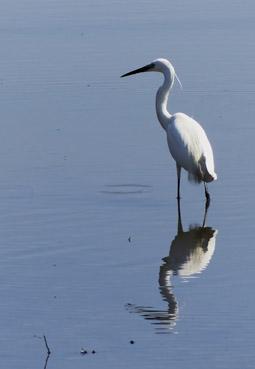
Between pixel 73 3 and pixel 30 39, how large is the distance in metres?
6.60

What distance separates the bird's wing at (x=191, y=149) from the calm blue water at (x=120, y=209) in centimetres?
25

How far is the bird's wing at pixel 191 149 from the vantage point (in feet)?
42.8

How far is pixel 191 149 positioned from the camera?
43.2 feet

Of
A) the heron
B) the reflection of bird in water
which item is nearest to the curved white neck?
the heron

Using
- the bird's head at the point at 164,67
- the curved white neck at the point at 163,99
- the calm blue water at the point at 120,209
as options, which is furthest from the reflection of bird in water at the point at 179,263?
the bird's head at the point at 164,67

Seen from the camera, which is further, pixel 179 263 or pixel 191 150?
pixel 191 150

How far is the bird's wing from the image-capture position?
513 inches

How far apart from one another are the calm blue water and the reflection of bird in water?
2 centimetres

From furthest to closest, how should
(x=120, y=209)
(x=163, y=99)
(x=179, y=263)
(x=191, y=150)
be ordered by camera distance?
(x=163, y=99), (x=191, y=150), (x=120, y=209), (x=179, y=263)

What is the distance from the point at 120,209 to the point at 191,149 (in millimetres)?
1259

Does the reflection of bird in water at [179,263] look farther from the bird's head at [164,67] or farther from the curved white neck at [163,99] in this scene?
the bird's head at [164,67]

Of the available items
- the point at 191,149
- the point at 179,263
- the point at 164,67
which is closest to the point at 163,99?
the point at 164,67

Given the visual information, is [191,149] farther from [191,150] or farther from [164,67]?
[164,67]

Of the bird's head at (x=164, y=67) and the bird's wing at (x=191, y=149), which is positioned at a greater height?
the bird's head at (x=164, y=67)
